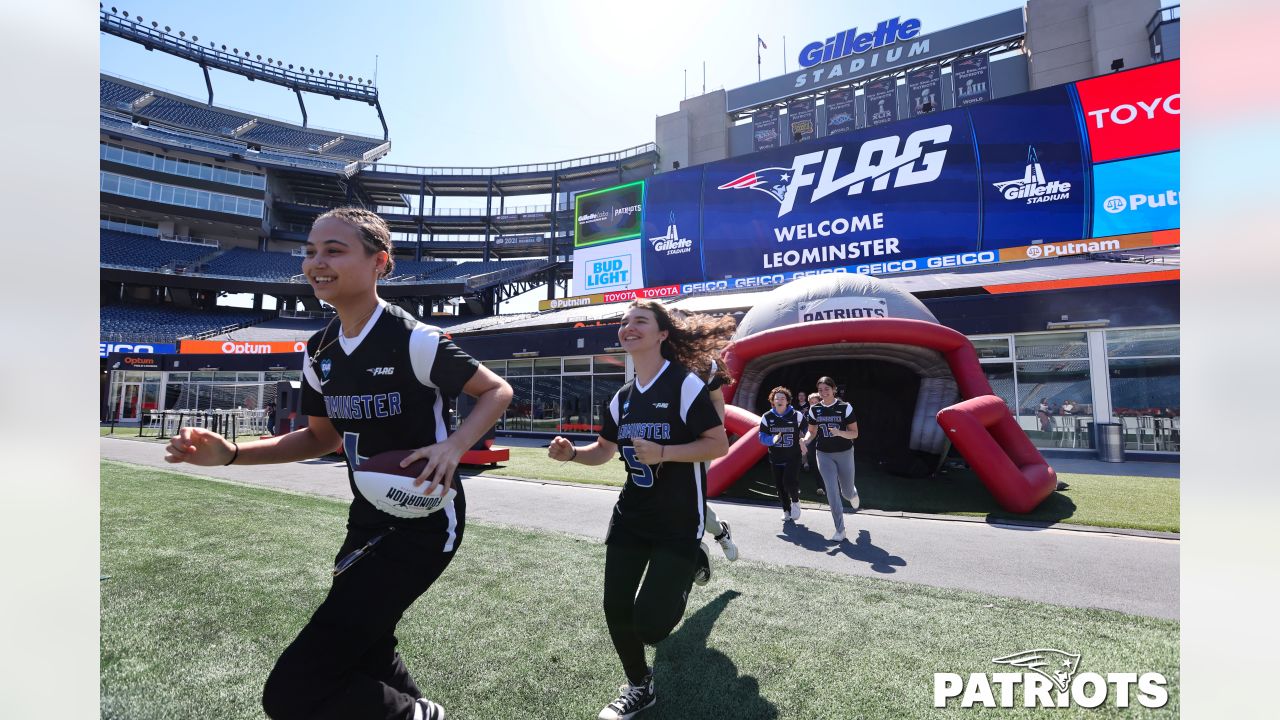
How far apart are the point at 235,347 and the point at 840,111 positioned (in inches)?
1525

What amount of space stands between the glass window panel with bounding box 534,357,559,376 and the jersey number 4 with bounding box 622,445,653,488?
19.7 meters

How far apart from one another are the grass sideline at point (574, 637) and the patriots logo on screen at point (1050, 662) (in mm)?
81

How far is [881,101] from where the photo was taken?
35.5 metres

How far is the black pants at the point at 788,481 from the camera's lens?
24.0ft

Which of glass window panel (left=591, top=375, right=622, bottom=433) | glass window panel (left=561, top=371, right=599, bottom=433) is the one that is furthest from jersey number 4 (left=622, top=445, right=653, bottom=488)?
glass window panel (left=561, top=371, right=599, bottom=433)

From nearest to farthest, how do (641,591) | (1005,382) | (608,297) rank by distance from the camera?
(641,591) → (1005,382) → (608,297)

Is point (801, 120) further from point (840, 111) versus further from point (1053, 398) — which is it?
point (1053, 398)

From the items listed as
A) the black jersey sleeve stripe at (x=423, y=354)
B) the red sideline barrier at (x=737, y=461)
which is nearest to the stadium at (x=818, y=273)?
the red sideline barrier at (x=737, y=461)

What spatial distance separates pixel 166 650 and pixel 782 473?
638 centimetres

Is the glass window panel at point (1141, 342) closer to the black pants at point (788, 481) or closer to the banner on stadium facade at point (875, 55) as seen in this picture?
the black pants at point (788, 481)

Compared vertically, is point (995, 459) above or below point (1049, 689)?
above

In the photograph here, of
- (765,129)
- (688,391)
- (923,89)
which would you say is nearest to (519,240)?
(765,129)

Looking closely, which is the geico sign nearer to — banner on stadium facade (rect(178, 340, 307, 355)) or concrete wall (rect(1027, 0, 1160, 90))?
concrete wall (rect(1027, 0, 1160, 90))

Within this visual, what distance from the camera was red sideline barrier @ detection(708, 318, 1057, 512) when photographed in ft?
24.8
